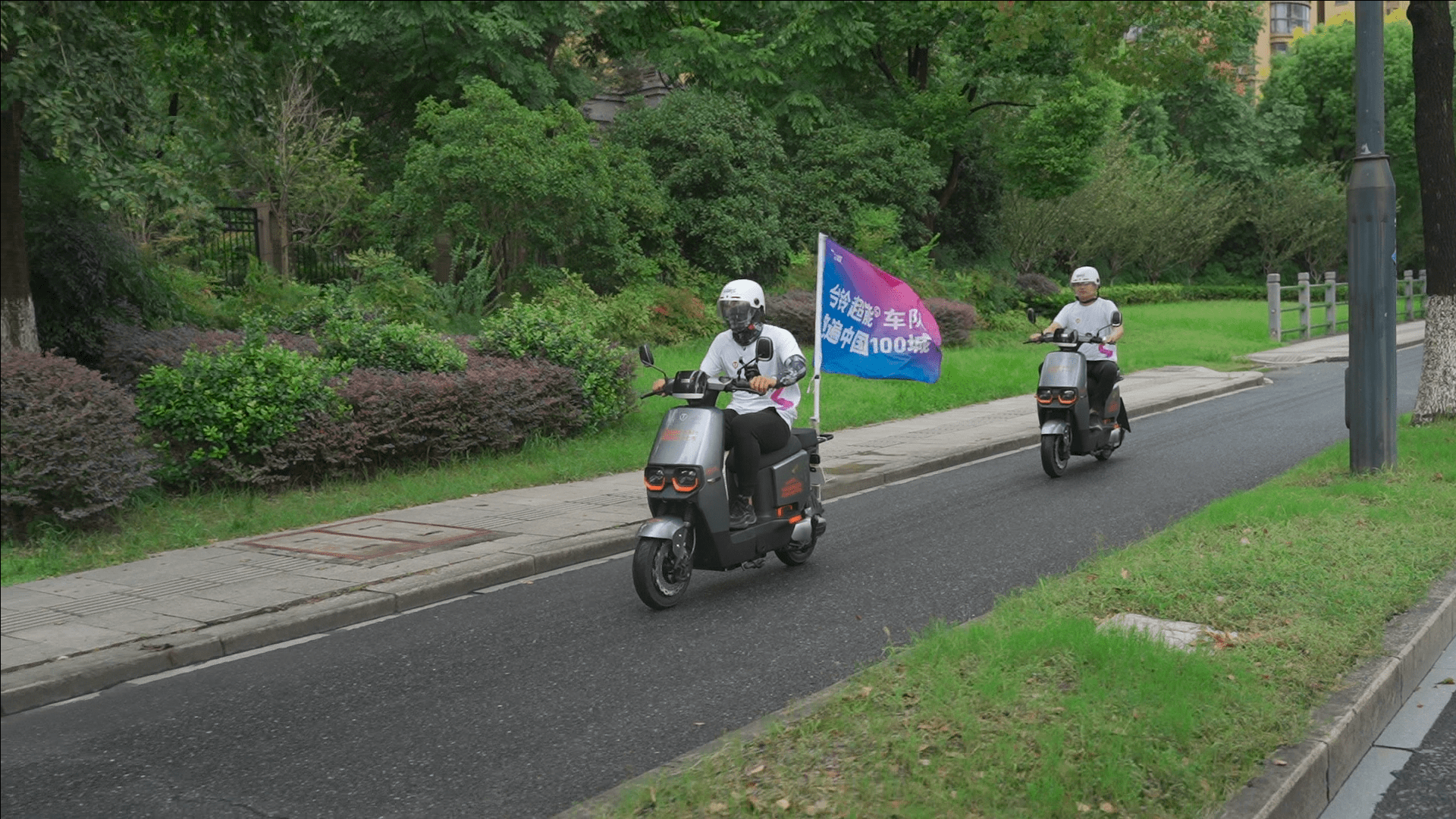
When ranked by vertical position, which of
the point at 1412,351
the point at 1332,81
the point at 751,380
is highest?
the point at 1332,81

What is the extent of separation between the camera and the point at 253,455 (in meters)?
10.3

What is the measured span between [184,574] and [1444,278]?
1187cm

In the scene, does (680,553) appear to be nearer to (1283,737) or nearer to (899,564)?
(899,564)

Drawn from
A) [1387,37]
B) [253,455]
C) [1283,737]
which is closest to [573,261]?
[253,455]

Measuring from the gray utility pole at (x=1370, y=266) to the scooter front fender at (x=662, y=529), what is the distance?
5595 mm

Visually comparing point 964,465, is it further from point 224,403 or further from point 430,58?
point 430,58

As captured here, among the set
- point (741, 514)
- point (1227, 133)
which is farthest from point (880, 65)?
point (1227, 133)

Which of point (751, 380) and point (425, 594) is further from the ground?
point (751, 380)

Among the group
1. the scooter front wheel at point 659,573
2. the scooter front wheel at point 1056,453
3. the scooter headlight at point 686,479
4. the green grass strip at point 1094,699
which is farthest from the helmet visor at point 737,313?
the scooter front wheel at point 1056,453

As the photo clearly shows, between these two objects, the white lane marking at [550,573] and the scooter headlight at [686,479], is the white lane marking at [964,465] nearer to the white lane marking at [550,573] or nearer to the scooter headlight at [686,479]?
the white lane marking at [550,573]

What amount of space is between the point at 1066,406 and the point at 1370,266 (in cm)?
310

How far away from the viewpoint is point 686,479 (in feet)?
23.7

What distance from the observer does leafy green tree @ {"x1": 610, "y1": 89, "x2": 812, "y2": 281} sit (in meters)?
25.1

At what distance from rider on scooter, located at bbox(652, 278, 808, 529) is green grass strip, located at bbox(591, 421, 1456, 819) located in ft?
5.91
